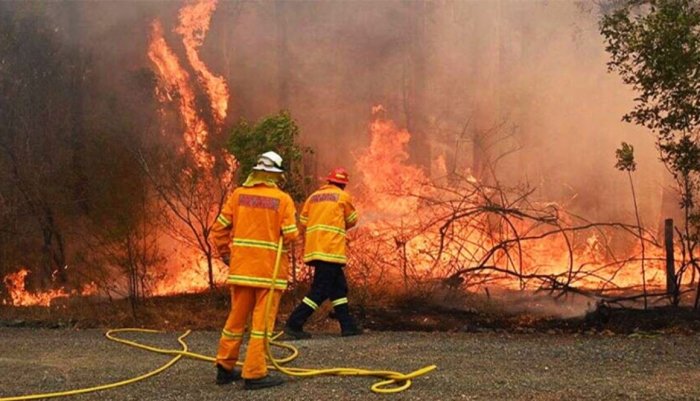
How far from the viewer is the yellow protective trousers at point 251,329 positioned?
5.16 metres

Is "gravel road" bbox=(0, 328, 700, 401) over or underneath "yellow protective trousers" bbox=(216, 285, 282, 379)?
underneath

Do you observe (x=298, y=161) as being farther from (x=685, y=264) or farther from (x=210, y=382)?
(x=685, y=264)

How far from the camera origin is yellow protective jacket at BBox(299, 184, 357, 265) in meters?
7.56

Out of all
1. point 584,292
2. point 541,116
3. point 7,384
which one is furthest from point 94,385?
point 541,116

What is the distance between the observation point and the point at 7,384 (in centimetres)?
562

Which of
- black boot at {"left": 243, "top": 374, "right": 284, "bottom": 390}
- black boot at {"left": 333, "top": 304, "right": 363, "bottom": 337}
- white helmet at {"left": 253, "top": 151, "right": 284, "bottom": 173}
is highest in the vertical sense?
white helmet at {"left": 253, "top": 151, "right": 284, "bottom": 173}

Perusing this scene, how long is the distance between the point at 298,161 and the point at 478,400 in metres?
5.41

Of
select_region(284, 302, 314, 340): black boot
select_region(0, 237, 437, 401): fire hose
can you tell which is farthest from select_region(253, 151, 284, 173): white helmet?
select_region(284, 302, 314, 340): black boot

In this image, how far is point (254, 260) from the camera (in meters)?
5.29

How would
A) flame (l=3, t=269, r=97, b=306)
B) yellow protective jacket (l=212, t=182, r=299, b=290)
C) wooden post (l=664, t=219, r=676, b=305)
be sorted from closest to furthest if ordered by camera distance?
yellow protective jacket (l=212, t=182, r=299, b=290) → wooden post (l=664, t=219, r=676, b=305) → flame (l=3, t=269, r=97, b=306)

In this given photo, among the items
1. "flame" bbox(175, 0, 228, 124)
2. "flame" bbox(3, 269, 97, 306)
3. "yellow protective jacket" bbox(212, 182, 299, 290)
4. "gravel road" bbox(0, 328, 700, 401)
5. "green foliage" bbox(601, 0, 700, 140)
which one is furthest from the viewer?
"flame" bbox(175, 0, 228, 124)

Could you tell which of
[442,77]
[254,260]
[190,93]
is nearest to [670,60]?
[254,260]

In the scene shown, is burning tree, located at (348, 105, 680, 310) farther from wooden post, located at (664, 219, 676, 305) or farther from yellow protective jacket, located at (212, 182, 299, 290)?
yellow protective jacket, located at (212, 182, 299, 290)

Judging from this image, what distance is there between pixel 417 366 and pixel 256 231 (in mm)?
1915
